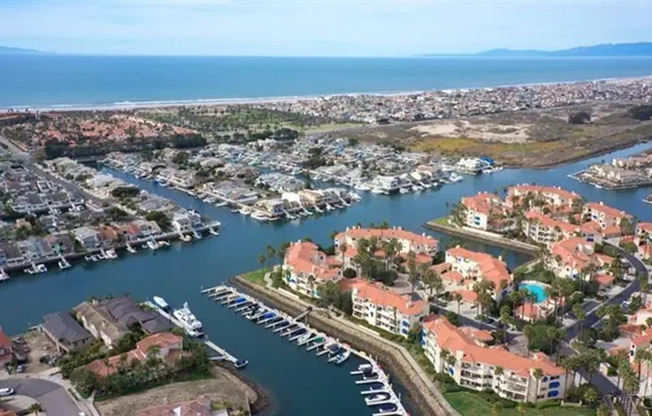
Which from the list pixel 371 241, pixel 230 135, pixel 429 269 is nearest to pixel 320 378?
pixel 429 269

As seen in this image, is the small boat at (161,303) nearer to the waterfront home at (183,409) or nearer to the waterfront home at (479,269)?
the waterfront home at (183,409)

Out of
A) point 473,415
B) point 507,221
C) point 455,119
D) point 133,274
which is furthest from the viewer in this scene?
point 455,119

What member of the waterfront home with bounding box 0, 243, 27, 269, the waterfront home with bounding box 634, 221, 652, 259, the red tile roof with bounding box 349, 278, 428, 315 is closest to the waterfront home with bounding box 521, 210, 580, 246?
the waterfront home with bounding box 634, 221, 652, 259

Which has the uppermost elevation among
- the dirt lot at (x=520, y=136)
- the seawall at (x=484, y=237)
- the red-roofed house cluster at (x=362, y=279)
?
the dirt lot at (x=520, y=136)

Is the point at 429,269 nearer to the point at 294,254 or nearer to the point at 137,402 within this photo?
the point at 294,254

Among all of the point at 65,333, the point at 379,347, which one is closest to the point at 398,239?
the point at 379,347

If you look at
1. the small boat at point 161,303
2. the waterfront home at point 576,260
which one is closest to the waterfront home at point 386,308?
the small boat at point 161,303

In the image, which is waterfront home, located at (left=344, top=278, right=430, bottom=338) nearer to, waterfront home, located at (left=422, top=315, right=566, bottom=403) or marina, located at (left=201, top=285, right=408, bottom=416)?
marina, located at (left=201, top=285, right=408, bottom=416)
